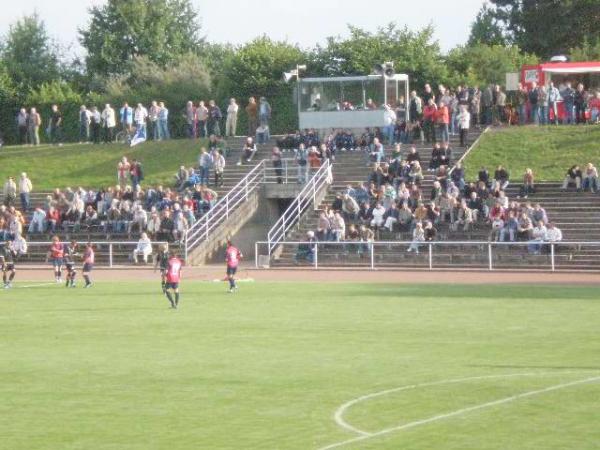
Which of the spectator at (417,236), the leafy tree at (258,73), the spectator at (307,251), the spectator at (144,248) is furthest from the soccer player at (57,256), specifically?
the leafy tree at (258,73)

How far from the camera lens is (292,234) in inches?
1919

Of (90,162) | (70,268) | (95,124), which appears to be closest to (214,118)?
(90,162)

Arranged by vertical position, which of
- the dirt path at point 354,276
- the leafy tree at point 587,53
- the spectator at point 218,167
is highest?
the leafy tree at point 587,53

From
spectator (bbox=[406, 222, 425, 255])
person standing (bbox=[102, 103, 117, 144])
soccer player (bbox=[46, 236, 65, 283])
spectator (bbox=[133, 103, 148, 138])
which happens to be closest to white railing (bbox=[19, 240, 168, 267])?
soccer player (bbox=[46, 236, 65, 283])

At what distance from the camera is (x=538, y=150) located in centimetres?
5472

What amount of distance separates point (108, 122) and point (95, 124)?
159cm

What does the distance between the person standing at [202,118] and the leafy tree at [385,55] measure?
1162 cm

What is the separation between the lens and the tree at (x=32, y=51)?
91.4 meters

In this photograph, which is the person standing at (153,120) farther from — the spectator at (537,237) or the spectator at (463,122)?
the spectator at (537,237)

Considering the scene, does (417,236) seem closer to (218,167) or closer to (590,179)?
(590,179)

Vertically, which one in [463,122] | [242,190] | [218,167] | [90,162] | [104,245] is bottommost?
[104,245]

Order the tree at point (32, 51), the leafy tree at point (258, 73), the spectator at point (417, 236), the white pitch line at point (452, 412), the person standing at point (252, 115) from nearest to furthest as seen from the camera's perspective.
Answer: the white pitch line at point (452, 412) < the spectator at point (417, 236) < the person standing at point (252, 115) < the leafy tree at point (258, 73) < the tree at point (32, 51)

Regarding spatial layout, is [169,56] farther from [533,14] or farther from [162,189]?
[162,189]

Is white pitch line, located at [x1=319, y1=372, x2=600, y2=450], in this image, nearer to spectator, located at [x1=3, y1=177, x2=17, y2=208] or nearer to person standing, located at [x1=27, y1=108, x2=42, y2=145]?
spectator, located at [x1=3, y1=177, x2=17, y2=208]
